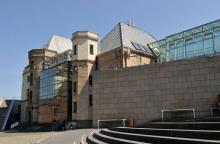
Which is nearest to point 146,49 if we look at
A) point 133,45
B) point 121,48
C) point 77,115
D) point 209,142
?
point 133,45

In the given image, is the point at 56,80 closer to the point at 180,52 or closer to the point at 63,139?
the point at 180,52

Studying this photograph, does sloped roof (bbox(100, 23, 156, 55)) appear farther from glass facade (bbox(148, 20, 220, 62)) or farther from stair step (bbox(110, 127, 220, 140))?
stair step (bbox(110, 127, 220, 140))

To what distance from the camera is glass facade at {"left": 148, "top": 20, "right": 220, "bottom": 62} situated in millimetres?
36781

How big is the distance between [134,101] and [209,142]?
69.2 ft

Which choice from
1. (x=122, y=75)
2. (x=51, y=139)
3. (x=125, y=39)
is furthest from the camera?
(x=125, y=39)

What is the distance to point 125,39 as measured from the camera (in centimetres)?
4631

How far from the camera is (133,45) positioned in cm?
4622

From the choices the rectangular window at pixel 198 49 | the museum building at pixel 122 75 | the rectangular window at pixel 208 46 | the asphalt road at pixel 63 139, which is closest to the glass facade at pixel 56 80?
the museum building at pixel 122 75

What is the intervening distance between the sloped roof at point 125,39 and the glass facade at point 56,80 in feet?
22.4

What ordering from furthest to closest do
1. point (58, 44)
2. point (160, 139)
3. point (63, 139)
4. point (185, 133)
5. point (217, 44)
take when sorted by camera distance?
point (58, 44)
point (217, 44)
point (63, 139)
point (160, 139)
point (185, 133)

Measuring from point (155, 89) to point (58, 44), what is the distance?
1496 inches

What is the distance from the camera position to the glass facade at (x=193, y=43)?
1448 inches

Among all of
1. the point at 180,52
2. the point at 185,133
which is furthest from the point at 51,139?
the point at 180,52

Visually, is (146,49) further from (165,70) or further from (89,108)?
(165,70)
